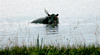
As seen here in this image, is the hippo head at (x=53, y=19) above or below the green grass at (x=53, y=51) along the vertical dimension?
above

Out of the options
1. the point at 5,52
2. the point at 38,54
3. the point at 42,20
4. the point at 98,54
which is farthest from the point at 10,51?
the point at 42,20

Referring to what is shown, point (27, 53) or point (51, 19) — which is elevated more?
point (51, 19)

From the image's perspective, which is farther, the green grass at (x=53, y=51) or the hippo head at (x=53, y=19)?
the hippo head at (x=53, y=19)

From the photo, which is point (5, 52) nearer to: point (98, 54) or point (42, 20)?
point (98, 54)

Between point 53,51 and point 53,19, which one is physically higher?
point 53,19

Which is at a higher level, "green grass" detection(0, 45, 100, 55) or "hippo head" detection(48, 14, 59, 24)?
"hippo head" detection(48, 14, 59, 24)

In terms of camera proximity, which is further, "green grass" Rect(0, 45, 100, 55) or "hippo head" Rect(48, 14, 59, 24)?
"hippo head" Rect(48, 14, 59, 24)

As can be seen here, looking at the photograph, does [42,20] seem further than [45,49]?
Yes

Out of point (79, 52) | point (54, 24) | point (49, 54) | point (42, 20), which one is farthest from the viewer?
point (42, 20)

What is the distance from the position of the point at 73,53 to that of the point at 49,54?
30.7 inches

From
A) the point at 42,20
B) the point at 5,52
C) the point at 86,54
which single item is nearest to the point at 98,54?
the point at 86,54

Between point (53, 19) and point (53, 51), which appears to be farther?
point (53, 19)

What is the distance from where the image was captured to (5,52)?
8023 mm

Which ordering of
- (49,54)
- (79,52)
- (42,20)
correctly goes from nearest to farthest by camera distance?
(49,54) → (79,52) → (42,20)
